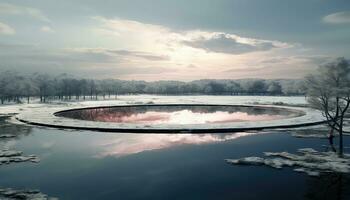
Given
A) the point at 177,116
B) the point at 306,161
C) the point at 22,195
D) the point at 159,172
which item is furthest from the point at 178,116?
the point at 22,195

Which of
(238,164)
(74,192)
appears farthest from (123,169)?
(238,164)

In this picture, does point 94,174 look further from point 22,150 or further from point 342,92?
point 342,92

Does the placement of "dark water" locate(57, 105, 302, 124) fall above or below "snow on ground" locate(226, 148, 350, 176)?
above

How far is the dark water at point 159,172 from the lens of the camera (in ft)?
61.2

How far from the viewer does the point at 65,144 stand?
32.4m

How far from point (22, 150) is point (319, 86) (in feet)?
103

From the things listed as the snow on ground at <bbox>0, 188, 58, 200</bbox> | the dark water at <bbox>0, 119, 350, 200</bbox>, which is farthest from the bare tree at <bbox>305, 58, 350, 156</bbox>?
the snow on ground at <bbox>0, 188, 58, 200</bbox>

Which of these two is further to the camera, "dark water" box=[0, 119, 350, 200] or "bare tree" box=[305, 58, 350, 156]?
"bare tree" box=[305, 58, 350, 156]

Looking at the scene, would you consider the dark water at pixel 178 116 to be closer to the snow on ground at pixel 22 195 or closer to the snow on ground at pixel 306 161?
the snow on ground at pixel 306 161

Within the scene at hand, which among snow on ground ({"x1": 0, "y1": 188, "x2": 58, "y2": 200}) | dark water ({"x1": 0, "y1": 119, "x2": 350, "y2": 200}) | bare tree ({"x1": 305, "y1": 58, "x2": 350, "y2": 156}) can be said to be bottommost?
snow on ground ({"x1": 0, "y1": 188, "x2": 58, "y2": 200})

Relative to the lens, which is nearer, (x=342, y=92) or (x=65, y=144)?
(x=342, y=92)

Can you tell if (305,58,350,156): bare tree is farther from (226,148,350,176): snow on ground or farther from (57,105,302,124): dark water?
(57,105,302,124): dark water

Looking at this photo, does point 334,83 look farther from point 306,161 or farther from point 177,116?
point 177,116

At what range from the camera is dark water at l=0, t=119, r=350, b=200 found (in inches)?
734
